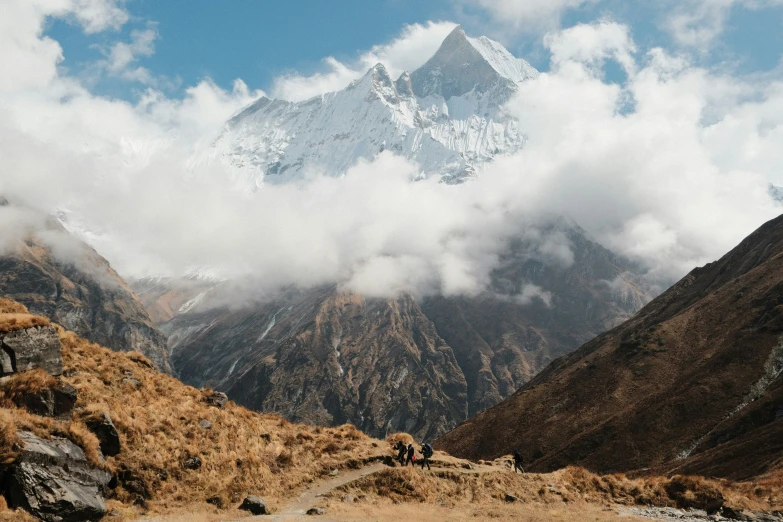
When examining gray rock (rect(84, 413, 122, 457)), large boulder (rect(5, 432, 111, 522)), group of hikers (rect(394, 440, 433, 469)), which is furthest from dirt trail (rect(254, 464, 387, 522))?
gray rock (rect(84, 413, 122, 457))

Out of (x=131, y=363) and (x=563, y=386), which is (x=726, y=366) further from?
(x=131, y=363)

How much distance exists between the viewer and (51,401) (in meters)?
26.5

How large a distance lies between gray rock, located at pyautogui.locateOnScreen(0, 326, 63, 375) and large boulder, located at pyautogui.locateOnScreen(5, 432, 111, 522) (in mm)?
5506

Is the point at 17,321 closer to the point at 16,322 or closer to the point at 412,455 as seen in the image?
the point at 16,322

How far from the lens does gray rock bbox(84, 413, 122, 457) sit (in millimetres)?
27219

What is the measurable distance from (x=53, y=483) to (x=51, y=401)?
6029 millimetres

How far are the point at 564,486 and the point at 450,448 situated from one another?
307ft

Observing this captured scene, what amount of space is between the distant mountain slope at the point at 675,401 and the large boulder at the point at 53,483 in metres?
58.3

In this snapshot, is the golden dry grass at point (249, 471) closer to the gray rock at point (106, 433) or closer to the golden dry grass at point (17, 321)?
the gray rock at point (106, 433)

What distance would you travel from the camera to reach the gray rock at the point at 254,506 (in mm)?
27406

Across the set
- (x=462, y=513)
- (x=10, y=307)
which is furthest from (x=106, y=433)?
(x=462, y=513)

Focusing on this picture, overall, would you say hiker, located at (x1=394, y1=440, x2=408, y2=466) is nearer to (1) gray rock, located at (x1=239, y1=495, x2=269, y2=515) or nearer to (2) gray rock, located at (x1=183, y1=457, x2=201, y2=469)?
(1) gray rock, located at (x1=239, y1=495, x2=269, y2=515)

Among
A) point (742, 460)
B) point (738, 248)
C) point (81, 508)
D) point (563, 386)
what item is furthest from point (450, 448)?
point (738, 248)

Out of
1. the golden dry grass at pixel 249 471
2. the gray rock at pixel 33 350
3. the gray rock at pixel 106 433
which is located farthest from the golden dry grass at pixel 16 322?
the gray rock at pixel 106 433
